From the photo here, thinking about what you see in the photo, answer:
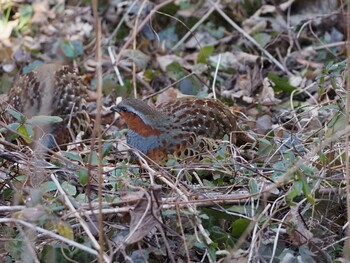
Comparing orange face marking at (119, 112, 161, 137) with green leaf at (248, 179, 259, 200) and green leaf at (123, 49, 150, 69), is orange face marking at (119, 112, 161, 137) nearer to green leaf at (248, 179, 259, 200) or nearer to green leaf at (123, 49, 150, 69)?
green leaf at (248, 179, 259, 200)

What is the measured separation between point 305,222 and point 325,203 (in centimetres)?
17

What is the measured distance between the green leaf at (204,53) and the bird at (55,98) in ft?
3.70

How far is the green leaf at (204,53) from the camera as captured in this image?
6.53m

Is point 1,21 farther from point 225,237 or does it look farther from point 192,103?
point 225,237

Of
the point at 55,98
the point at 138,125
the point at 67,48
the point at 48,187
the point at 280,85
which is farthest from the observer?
the point at 67,48

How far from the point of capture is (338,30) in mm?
7059

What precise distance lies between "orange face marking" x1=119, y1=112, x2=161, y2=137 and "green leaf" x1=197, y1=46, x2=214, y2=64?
6.01 feet

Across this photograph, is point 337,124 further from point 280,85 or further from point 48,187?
point 280,85

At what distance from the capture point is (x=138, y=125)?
189 inches

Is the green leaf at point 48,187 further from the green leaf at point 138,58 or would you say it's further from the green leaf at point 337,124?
the green leaf at point 138,58

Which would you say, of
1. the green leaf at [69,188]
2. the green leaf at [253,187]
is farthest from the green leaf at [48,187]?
the green leaf at [253,187]

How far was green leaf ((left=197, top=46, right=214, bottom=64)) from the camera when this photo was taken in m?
6.53

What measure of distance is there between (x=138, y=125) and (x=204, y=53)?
1942mm

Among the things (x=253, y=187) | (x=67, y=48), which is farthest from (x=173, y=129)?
(x=67, y=48)
